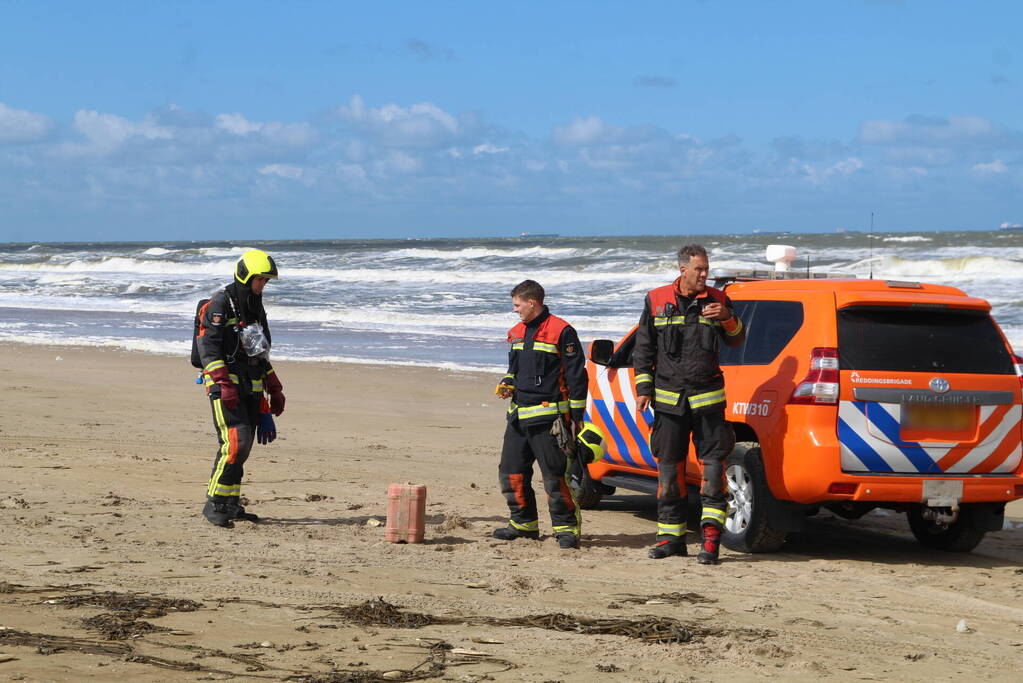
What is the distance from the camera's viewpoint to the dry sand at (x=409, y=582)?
495 centimetres

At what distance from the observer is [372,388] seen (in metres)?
16.0

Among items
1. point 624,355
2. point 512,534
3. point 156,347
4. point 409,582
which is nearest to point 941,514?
point 624,355

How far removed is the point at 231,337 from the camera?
25.7 ft

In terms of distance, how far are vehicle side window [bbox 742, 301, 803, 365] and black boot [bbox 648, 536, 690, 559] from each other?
1.17 metres

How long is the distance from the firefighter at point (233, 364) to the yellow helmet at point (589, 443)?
1946 millimetres

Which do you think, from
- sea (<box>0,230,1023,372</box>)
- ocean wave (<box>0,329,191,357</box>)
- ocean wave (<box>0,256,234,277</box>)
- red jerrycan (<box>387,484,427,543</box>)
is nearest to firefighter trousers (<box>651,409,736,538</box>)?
red jerrycan (<box>387,484,427,543</box>)

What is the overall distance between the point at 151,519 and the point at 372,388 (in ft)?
26.6

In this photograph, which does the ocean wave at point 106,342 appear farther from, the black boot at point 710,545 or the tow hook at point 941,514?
the tow hook at point 941,514

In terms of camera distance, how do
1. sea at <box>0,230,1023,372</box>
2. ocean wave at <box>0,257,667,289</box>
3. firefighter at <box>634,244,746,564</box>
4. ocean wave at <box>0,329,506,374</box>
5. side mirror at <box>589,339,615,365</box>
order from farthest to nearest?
ocean wave at <box>0,257,667,289</box>
sea at <box>0,230,1023,372</box>
ocean wave at <box>0,329,506,374</box>
side mirror at <box>589,339,615,365</box>
firefighter at <box>634,244,746,564</box>

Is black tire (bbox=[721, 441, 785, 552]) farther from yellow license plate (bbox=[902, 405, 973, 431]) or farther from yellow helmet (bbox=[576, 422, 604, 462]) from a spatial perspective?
yellow license plate (bbox=[902, 405, 973, 431])

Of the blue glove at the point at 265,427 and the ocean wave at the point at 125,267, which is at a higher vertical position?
the ocean wave at the point at 125,267

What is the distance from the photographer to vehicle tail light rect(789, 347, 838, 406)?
278 inches

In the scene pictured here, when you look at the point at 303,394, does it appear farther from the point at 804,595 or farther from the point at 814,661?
the point at 814,661

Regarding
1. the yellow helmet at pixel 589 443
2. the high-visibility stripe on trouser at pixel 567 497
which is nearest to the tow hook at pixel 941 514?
the yellow helmet at pixel 589 443
